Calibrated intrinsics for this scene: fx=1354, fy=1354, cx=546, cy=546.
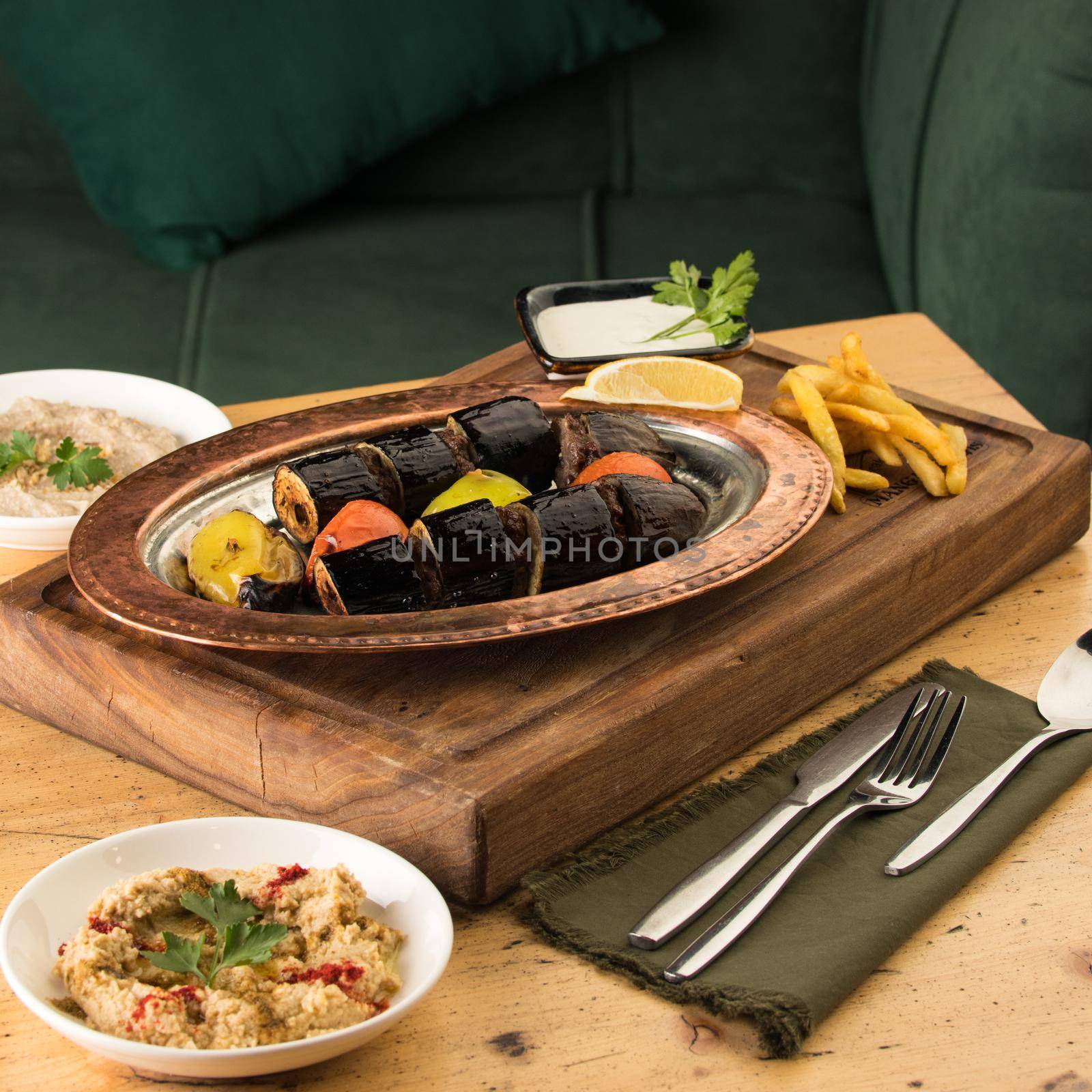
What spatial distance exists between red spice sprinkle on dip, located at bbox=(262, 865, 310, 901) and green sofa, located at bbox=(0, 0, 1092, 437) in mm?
1952

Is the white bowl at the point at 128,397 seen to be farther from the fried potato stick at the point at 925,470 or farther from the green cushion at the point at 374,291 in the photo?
the fried potato stick at the point at 925,470

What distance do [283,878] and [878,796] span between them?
21.1 inches

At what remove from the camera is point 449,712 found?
3.98 ft

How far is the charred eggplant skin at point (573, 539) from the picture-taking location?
1.33m

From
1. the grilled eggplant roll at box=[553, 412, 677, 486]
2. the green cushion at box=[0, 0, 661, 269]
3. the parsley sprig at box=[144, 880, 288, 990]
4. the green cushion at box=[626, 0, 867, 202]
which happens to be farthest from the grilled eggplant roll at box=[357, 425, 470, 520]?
the green cushion at box=[626, 0, 867, 202]

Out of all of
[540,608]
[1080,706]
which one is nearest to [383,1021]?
[540,608]

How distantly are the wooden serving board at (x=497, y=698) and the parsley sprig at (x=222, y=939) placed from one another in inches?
6.8

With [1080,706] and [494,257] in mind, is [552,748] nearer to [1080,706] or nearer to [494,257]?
[1080,706]

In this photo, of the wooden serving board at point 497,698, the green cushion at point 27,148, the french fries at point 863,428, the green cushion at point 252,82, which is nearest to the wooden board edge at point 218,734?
the wooden serving board at point 497,698

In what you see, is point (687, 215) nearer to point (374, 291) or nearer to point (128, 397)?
point (374, 291)

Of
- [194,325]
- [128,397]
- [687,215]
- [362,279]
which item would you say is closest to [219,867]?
[128,397]

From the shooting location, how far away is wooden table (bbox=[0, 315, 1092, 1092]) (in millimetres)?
979

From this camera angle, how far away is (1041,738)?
1315 millimetres

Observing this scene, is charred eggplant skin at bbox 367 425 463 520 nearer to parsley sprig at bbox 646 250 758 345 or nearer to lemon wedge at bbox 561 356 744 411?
lemon wedge at bbox 561 356 744 411
